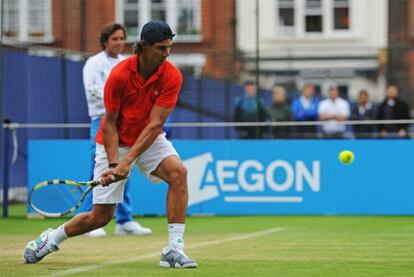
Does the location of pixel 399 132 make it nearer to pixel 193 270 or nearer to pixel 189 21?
pixel 193 270

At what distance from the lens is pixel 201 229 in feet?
40.3

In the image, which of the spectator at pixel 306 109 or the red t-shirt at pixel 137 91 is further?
the spectator at pixel 306 109

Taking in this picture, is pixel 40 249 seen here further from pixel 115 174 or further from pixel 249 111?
pixel 249 111

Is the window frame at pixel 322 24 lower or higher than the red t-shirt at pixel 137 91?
higher

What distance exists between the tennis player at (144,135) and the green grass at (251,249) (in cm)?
35

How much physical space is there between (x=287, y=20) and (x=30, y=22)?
9.85 meters

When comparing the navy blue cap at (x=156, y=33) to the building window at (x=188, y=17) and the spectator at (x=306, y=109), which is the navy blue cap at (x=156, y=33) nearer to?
the spectator at (x=306, y=109)

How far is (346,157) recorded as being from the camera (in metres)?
14.1

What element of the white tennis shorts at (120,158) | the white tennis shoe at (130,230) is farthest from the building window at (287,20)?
the white tennis shorts at (120,158)

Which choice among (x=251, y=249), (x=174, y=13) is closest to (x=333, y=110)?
(x=251, y=249)

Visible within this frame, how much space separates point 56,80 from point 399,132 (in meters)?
5.29

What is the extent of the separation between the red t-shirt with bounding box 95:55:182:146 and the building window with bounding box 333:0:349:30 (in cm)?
3181

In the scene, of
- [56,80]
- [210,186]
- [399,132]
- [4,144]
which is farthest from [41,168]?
[399,132]

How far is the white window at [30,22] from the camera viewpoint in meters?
30.0
